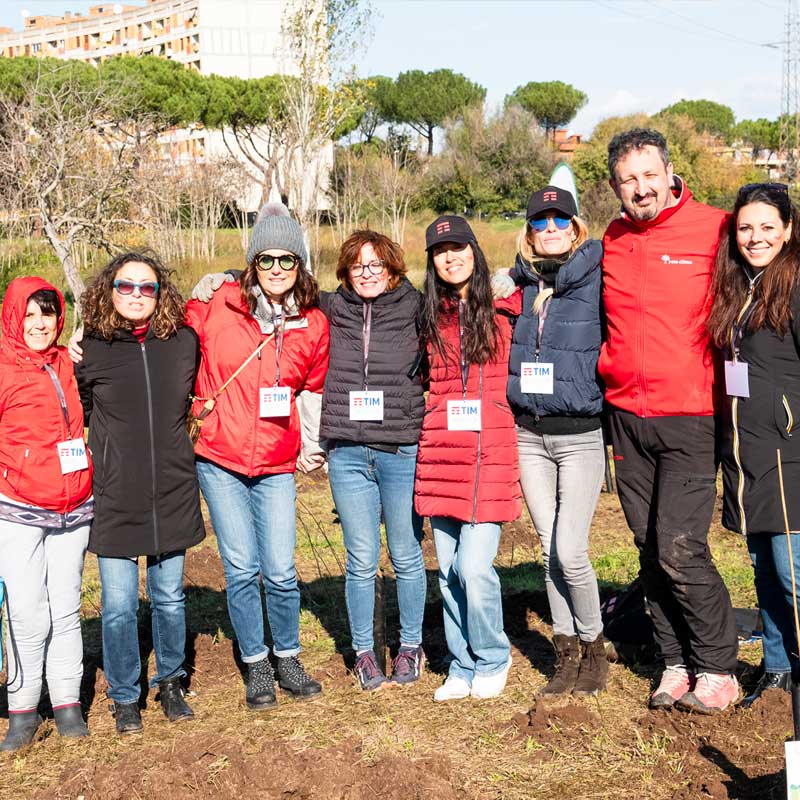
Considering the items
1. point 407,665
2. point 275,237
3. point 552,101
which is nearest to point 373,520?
point 407,665

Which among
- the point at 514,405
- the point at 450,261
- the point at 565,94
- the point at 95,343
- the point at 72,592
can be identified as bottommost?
the point at 72,592

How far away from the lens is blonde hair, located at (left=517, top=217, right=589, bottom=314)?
415cm

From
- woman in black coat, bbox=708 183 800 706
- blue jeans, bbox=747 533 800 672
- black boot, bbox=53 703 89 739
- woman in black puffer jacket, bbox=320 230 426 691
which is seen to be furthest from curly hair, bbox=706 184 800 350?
black boot, bbox=53 703 89 739

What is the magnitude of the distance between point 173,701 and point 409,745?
1129 millimetres

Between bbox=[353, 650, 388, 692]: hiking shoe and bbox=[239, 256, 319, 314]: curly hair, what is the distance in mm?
1672

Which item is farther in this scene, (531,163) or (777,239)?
(531,163)

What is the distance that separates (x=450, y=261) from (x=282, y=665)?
203cm

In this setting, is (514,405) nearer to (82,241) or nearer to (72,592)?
(72,592)

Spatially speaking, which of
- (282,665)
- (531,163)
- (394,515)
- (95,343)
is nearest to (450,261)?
(394,515)

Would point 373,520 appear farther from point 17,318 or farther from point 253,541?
point 17,318

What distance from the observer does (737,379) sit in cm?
377

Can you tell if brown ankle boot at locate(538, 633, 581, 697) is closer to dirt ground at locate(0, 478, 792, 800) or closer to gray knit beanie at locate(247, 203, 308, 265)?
dirt ground at locate(0, 478, 792, 800)

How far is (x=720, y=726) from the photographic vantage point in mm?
4031

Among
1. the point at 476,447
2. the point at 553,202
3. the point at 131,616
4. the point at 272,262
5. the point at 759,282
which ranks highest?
A: the point at 553,202
